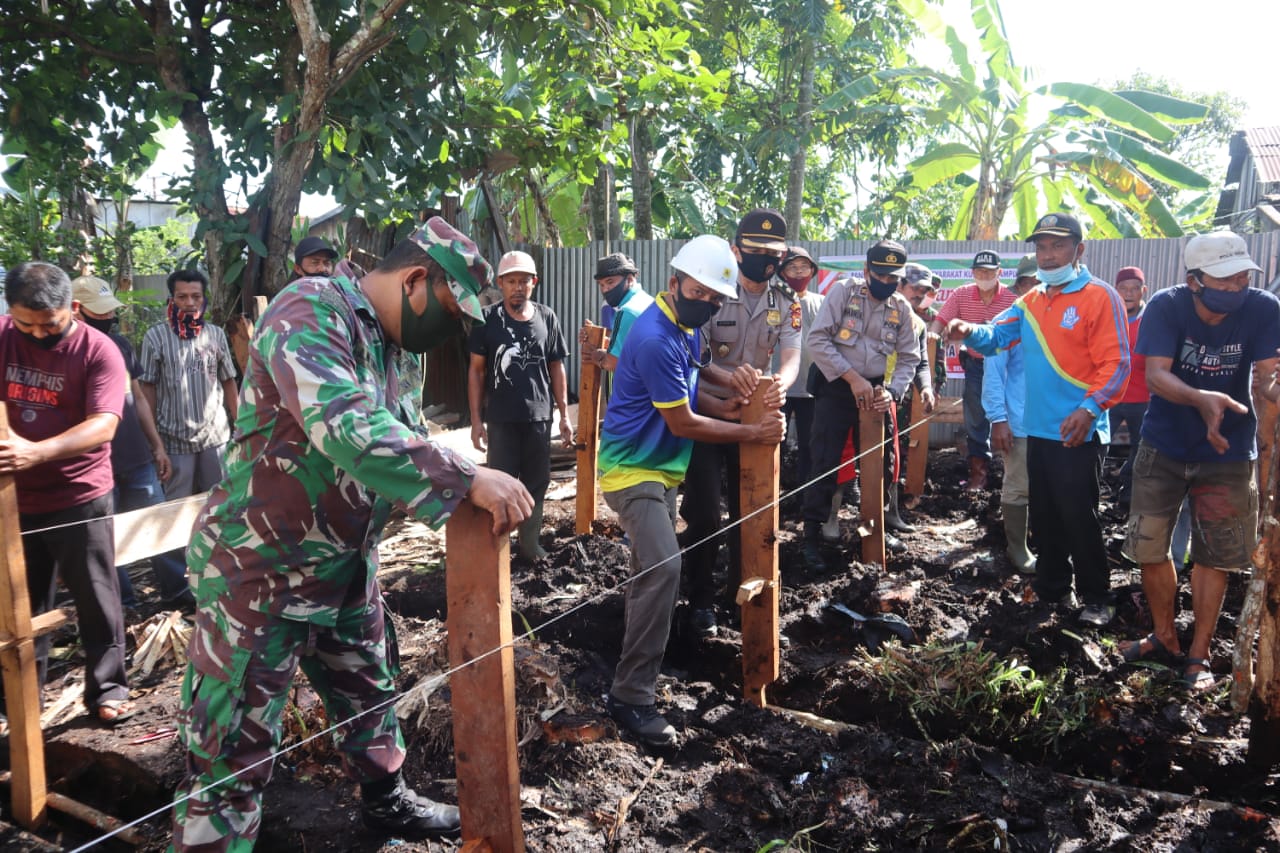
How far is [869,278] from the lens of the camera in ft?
20.1

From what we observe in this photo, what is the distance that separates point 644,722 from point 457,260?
2.17 meters

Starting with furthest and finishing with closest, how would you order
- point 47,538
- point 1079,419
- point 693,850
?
point 1079,419, point 47,538, point 693,850

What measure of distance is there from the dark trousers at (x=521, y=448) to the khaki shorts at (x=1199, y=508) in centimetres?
369

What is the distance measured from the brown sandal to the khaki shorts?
16.7 feet

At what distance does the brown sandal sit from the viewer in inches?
158

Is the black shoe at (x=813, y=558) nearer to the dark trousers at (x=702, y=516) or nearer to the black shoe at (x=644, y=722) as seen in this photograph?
the dark trousers at (x=702, y=516)

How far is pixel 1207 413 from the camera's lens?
4059 mm

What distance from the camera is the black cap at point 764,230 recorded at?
520 cm

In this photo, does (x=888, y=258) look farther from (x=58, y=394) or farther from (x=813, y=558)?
(x=58, y=394)

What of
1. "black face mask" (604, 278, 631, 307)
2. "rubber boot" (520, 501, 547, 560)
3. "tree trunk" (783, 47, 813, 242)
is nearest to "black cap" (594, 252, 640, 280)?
"black face mask" (604, 278, 631, 307)

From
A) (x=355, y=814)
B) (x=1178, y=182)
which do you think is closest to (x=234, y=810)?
(x=355, y=814)

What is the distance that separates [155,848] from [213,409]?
129 inches

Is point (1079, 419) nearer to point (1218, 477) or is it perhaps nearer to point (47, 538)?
point (1218, 477)

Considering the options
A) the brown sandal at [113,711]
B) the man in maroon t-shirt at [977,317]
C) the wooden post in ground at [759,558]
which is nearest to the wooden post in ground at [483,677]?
the wooden post in ground at [759,558]
